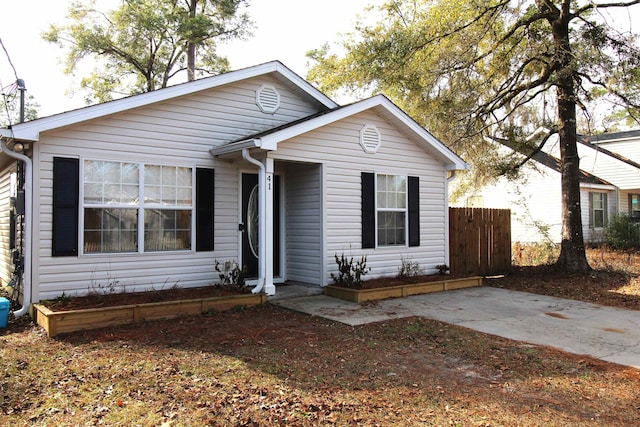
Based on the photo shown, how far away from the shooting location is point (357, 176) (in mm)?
9633

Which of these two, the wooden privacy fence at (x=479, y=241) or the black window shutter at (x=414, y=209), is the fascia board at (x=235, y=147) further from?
the wooden privacy fence at (x=479, y=241)

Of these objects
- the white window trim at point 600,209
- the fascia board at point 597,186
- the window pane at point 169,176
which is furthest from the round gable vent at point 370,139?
the white window trim at point 600,209

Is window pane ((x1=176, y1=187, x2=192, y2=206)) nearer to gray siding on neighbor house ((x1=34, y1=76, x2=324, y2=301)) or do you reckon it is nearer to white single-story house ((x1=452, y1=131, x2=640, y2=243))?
gray siding on neighbor house ((x1=34, y1=76, x2=324, y2=301))

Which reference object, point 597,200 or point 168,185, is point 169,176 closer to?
point 168,185

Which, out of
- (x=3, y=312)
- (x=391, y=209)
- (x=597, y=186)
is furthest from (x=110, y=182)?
(x=597, y=186)

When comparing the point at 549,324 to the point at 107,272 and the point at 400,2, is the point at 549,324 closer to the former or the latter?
the point at 107,272

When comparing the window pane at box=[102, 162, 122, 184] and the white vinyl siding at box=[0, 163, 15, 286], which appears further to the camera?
the white vinyl siding at box=[0, 163, 15, 286]

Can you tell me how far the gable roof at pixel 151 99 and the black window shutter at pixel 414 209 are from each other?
2.48 m

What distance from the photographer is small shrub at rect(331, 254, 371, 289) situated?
8789 millimetres

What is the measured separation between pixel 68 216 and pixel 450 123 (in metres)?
9.99

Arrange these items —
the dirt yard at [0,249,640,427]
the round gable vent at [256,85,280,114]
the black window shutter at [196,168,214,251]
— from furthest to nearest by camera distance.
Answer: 1. the round gable vent at [256,85,280,114]
2. the black window shutter at [196,168,214,251]
3. the dirt yard at [0,249,640,427]

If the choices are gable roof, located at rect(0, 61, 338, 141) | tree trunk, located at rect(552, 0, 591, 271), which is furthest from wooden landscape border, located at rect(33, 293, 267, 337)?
tree trunk, located at rect(552, 0, 591, 271)

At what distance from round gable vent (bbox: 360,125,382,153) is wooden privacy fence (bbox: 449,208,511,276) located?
2.99m

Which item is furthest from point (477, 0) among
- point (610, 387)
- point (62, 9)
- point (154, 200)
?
point (62, 9)
